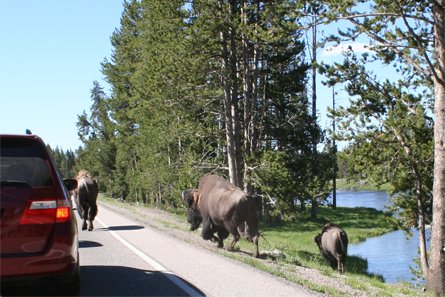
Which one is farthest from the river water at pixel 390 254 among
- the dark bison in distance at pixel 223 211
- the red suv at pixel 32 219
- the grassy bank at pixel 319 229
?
the red suv at pixel 32 219

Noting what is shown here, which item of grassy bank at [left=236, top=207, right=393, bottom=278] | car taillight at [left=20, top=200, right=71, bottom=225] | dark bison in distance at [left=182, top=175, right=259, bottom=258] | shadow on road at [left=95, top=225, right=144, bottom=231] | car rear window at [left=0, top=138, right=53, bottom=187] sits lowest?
grassy bank at [left=236, top=207, right=393, bottom=278]

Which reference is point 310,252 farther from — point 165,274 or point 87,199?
point 165,274

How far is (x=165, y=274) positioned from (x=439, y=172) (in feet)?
24.6

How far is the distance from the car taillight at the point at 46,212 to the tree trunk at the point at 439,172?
Result: 372 inches

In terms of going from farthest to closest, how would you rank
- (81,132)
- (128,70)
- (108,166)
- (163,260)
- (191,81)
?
(81,132), (108,166), (128,70), (191,81), (163,260)

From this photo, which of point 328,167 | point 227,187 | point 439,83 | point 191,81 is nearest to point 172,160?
point 328,167

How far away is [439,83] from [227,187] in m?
5.92

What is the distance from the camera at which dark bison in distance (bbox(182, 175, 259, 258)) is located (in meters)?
12.6

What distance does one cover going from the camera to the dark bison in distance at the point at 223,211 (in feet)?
41.3

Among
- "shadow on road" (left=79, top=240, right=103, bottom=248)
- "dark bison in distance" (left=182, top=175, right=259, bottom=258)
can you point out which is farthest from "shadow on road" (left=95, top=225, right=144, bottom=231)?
"shadow on road" (left=79, top=240, right=103, bottom=248)

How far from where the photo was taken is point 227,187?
1358 centimetres

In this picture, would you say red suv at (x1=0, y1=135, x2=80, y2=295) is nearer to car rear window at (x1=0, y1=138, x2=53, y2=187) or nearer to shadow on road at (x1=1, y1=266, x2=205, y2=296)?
car rear window at (x1=0, y1=138, x2=53, y2=187)

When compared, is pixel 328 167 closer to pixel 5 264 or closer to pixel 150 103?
pixel 150 103

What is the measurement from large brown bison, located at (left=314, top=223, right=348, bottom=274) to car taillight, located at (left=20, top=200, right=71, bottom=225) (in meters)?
14.3
